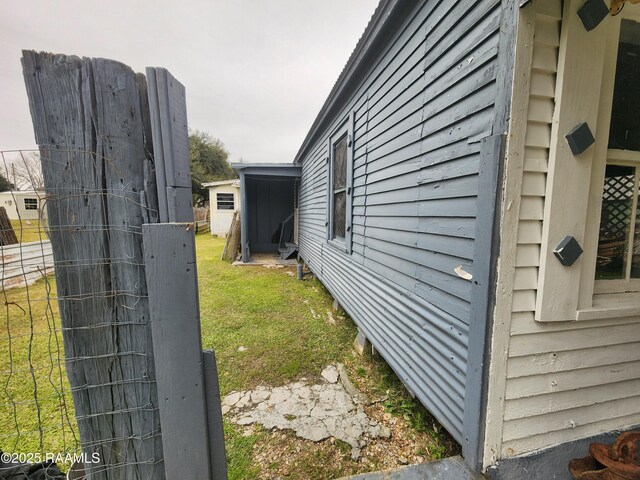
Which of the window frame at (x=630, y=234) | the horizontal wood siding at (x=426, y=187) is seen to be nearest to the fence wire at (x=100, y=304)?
the horizontal wood siding at (x=426, y=187)

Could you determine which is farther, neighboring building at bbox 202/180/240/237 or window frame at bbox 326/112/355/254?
neighboring building at bbox 202/180/240/237

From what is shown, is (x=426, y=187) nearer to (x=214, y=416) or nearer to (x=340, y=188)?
(x=214, y=416)

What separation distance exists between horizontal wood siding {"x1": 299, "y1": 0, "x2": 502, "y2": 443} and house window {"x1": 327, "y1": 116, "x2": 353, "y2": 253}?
16.1 inches

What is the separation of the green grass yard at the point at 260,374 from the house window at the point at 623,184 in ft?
5.10

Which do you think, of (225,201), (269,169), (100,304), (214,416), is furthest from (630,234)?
(225,201)

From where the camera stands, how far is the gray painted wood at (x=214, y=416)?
0.97 metres

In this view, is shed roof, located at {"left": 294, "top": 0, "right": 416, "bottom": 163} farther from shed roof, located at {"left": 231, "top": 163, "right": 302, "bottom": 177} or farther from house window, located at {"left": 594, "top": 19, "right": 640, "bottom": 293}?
shed roof, located at {"left": 231, "top": 163, "right": 302, "bottom": 177}

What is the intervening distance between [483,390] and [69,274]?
1874 mm

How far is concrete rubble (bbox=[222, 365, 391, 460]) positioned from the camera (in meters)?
2.03

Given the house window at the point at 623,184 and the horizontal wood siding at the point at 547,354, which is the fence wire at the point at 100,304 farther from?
the house window at the point at 623,184

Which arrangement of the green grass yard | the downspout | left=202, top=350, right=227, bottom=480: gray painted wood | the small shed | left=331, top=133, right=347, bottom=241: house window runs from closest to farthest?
1. left=202, top=350, right=227, bottom=480: gray painted wood
2. the green grass yard
3. left=331, top=133, right=347, bottom=241: house window
4. the downspout
5. the small shed

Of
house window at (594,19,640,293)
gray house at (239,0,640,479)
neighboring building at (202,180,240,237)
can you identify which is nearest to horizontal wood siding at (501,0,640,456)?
gray house at (239,0,640,479)

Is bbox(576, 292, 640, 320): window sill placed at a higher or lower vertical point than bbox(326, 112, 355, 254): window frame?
lower

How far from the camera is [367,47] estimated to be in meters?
2.81
